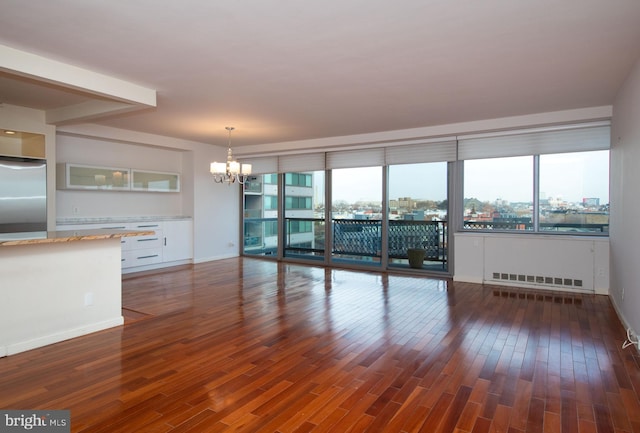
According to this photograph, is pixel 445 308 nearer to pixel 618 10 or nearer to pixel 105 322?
pixel 618 10

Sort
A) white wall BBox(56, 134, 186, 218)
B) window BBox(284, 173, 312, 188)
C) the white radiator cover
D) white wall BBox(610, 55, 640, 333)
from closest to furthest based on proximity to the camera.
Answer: white wall BBox(610, 55, 640, 333) → the white radiator cover → white wall BBox(56, 134, 186, 218) → window BBox(284, 173, 312, 188)

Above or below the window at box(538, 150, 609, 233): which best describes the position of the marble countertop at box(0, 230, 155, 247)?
below

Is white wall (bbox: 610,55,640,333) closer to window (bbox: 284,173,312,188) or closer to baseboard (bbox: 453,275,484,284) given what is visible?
baseboard (bbox: 453,275,484,284)

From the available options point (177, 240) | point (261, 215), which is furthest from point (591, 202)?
point (177, 240)

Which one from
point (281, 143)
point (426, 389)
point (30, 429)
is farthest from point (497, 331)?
point (281, 143)

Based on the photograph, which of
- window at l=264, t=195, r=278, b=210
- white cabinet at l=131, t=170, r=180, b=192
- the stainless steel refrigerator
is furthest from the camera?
window at l=264, t=195, r=278, b=210

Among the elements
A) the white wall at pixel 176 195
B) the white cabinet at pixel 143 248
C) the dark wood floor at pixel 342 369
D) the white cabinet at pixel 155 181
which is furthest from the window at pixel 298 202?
the dark wood floor at pixel 342 369

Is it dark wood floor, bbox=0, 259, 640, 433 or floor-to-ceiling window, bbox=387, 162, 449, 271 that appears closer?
dark wood floor, bbox=0, 259, 640, 433

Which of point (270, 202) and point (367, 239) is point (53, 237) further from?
point (270, 202)

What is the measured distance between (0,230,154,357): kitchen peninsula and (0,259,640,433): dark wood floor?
6.3 inches

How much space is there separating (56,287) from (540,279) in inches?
232

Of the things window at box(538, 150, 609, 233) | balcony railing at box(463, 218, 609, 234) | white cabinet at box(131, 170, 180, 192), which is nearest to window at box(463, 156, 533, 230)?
balcony railing at box(463, 218, 609, 234)

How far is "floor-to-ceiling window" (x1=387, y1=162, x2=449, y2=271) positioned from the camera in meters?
6.43

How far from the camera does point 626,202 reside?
3.81m
